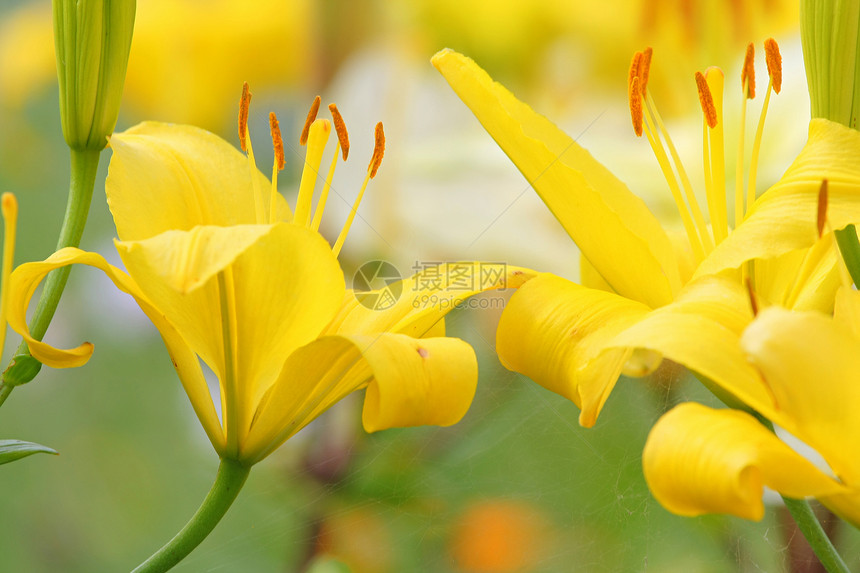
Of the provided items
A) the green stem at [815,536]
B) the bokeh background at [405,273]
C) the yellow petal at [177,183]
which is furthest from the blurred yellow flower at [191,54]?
the green stem at [815,536]

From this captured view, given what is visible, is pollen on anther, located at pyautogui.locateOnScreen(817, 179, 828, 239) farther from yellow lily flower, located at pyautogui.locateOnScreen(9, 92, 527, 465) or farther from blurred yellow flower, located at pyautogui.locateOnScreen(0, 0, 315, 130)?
blurred yellow flower, located at pyautogui.locateOnScreen(0, 0, 315, 130)

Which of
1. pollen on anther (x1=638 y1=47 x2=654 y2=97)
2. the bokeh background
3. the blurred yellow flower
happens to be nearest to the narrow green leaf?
the bokeh background

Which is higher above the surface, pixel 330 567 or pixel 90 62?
pixel 90 62

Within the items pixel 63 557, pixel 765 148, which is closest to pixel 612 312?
pixel 765 148

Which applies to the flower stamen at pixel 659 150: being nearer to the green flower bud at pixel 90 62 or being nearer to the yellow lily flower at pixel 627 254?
the yellow lily flower at pixel 627 254

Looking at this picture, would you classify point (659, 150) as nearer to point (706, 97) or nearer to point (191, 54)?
point (706, 97)

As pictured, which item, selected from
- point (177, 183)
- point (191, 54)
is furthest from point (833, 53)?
point (191, 54)

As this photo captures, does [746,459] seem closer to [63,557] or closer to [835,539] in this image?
[835,539]
